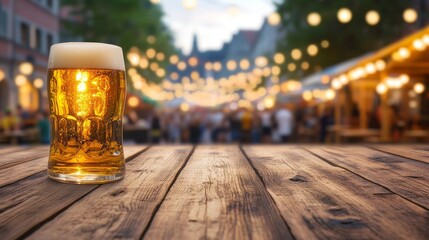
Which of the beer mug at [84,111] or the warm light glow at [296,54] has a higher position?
the warm light glow at [296,54]

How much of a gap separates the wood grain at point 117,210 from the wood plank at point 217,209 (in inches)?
1.1

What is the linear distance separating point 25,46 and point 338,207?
23.9 metres

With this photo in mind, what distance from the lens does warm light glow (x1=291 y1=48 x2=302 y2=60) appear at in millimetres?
20953

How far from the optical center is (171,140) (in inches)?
696

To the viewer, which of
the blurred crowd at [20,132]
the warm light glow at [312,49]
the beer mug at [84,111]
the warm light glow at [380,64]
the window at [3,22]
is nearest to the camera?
the beer mug at [84,111]

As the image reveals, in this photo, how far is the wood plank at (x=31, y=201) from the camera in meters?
0.98

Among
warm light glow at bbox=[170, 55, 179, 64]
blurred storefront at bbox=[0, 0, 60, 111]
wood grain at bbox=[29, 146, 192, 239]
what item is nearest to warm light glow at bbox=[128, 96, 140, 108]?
blurred storefront at bbox=[0, 0, 60, 111]

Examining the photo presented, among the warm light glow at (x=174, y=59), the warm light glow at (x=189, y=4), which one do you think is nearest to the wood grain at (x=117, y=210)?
the warm light glow at (x=189, y=4)

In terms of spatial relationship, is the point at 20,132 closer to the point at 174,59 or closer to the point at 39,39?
the point at 39,39

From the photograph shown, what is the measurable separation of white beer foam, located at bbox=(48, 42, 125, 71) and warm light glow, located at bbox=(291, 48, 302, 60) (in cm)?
1971

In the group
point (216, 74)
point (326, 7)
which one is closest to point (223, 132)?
point (326, 7)

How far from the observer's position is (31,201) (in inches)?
47.3

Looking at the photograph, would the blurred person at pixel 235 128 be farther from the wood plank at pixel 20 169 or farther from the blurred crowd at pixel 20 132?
the wood plank at pixel 20 169

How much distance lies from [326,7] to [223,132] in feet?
Result: 20.1
